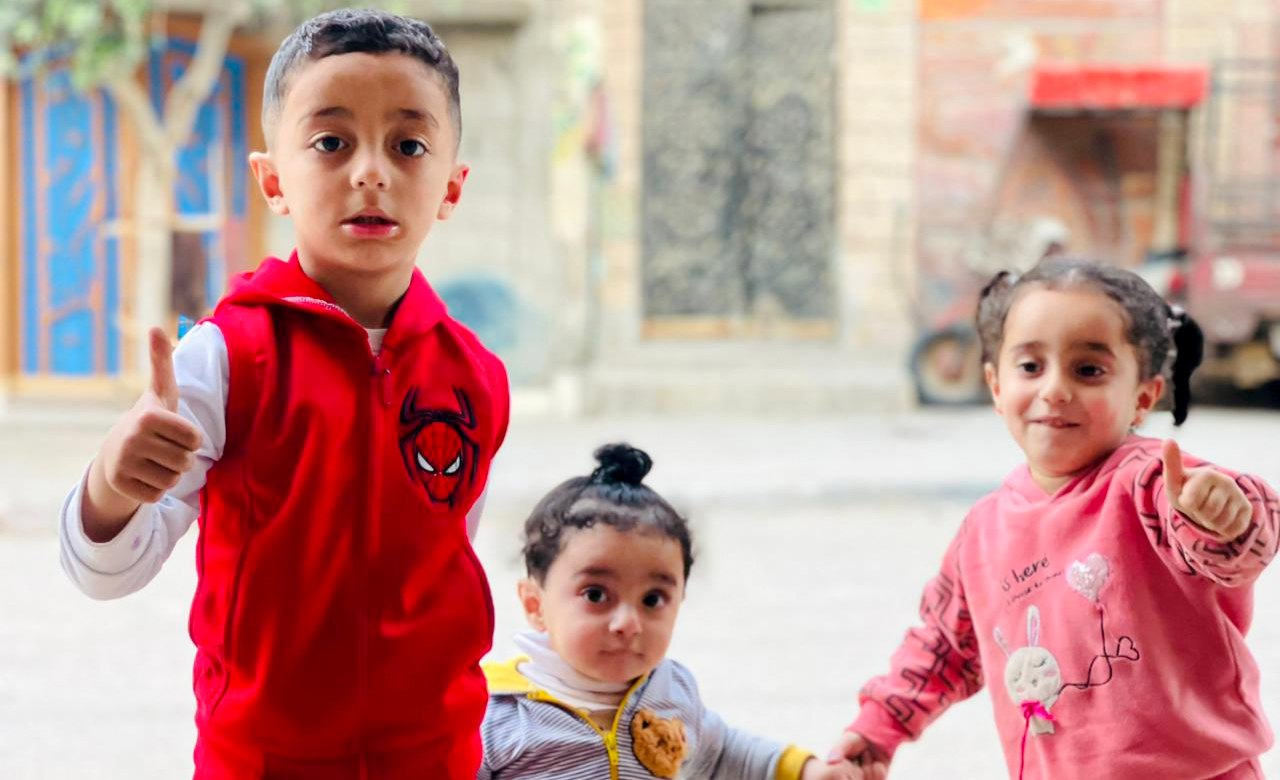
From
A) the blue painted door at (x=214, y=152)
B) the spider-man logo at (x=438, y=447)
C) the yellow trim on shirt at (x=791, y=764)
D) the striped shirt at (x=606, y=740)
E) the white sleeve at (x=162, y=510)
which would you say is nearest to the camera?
the white sleeve at (x=162, y=510)

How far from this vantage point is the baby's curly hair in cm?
223

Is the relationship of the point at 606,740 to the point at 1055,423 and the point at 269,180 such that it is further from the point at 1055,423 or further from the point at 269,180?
the point at 269,180

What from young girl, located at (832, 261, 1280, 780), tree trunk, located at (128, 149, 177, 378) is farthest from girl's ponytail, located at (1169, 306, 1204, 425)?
tree trunk, located at (128, 149, 177, 378)

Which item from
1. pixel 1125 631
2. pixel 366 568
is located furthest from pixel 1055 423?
pixel 366 568

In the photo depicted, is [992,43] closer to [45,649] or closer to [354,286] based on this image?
[45,649]

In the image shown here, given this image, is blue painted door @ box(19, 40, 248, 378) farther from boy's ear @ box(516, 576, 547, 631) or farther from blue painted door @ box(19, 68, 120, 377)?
boy's ear @ box(516, 576, 547, 631)

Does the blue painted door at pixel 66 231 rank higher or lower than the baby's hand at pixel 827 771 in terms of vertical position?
higher

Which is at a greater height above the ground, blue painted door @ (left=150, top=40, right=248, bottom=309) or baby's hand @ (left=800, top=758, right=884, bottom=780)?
blue painted door @ (left=150, top=40, right=248, bottom=309)

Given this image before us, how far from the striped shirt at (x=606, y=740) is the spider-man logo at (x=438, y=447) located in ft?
1.64

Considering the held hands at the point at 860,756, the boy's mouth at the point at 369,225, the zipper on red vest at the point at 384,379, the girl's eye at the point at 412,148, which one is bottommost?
the held hands at the point at 860,756

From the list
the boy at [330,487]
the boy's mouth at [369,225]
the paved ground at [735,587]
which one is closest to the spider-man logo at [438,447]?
the boy at [330,487]

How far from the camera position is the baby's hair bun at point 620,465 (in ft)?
7.52

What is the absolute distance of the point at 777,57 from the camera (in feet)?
41.9

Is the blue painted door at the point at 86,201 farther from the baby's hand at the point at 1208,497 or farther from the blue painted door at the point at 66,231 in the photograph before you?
the baby's hand at the point at 1208,497
